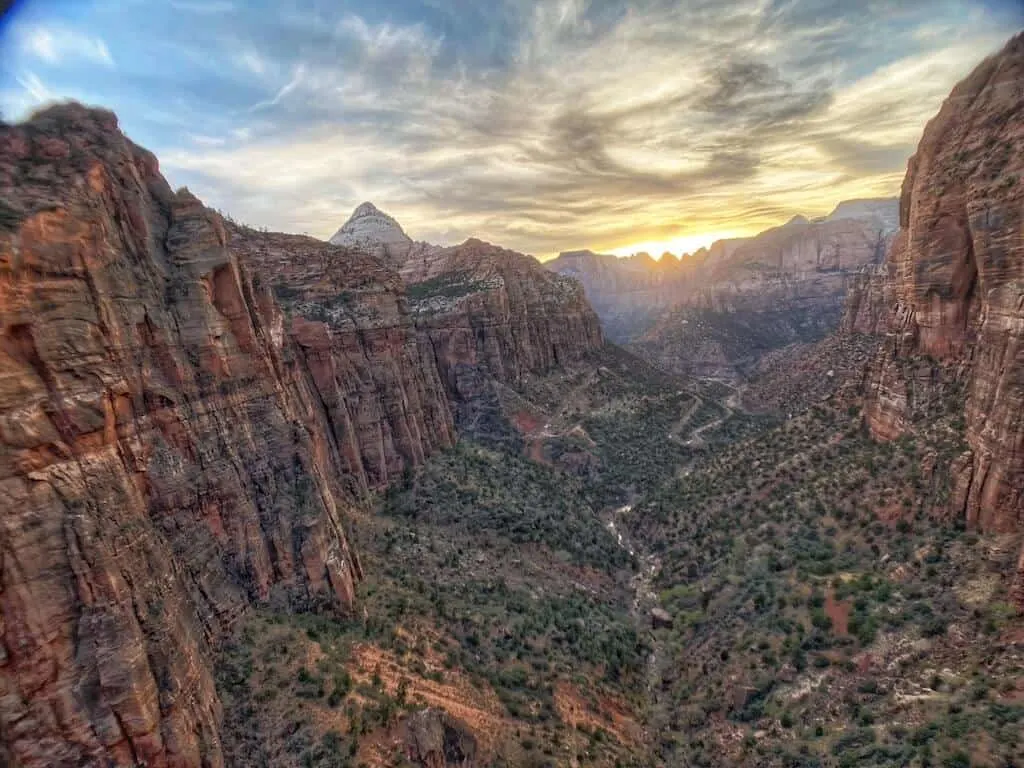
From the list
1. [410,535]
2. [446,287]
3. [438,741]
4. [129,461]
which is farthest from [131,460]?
[446,287]

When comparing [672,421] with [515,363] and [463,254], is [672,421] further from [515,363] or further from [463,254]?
[463,254]

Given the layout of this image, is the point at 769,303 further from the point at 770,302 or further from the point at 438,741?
the point at 438,741

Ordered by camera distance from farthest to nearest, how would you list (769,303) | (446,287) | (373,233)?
(769,303)
(373,233)
(446,287)

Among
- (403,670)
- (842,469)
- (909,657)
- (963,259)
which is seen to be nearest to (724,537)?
(842,469)

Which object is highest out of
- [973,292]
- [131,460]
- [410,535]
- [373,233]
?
[373,233]

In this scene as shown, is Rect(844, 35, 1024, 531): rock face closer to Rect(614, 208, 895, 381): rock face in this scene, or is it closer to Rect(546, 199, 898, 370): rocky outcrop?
Rect(614, 208, 895, 381): rock face

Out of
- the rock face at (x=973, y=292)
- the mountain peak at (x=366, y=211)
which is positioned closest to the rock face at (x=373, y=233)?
the mountain peak at (x=366, y=211)
